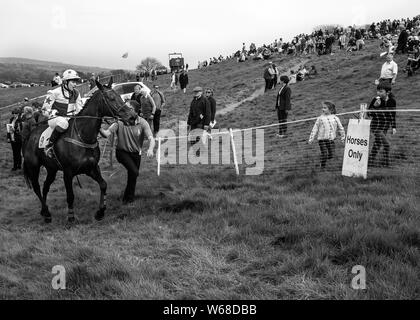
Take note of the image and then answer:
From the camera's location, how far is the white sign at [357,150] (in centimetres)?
Result: 890

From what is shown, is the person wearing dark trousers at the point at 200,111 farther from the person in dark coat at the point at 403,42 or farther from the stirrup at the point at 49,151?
the person in dark coat at the point at 403,42

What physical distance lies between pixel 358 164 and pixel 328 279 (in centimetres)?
478

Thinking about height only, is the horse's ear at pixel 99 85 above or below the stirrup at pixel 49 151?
above

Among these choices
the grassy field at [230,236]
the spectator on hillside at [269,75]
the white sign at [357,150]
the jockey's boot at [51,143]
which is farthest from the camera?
the spectator on hillside at [269,75]

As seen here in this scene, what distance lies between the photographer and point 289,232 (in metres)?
6.02

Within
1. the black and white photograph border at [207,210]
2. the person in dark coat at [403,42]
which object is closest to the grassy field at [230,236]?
the black and white photograph border at [207,210]

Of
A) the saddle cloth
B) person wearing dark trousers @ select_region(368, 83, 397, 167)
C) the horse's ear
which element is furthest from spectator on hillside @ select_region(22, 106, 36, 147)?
person wearing dark trousers @ select_region(368, 83, 397, 167)

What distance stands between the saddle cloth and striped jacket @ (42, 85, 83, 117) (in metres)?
0.45

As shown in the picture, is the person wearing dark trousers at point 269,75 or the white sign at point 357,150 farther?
the person wearing dark trousers at point 269,75

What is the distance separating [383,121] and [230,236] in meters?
5.77

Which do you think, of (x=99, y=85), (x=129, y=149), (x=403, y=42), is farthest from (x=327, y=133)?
(x=403, y=42)

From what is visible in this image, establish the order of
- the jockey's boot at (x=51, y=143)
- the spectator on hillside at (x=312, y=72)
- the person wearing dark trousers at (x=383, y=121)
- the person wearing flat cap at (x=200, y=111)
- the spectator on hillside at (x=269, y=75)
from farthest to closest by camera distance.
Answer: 1. the spectator on hillside at (x=312, y=72)
2. the spectator on hillside at (x=269, y=75)
3. the person wearing flat cap at (x=200, y=111)
4. the person wearing dark trousers at (x=383, y=121)
5. the jockey's boot at (x=51, y=143)

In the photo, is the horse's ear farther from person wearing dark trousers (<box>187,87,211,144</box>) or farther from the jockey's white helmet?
person wearing dark trousers (<box>187,87,211,144</box>)

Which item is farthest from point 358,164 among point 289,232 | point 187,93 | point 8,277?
point 187,93
